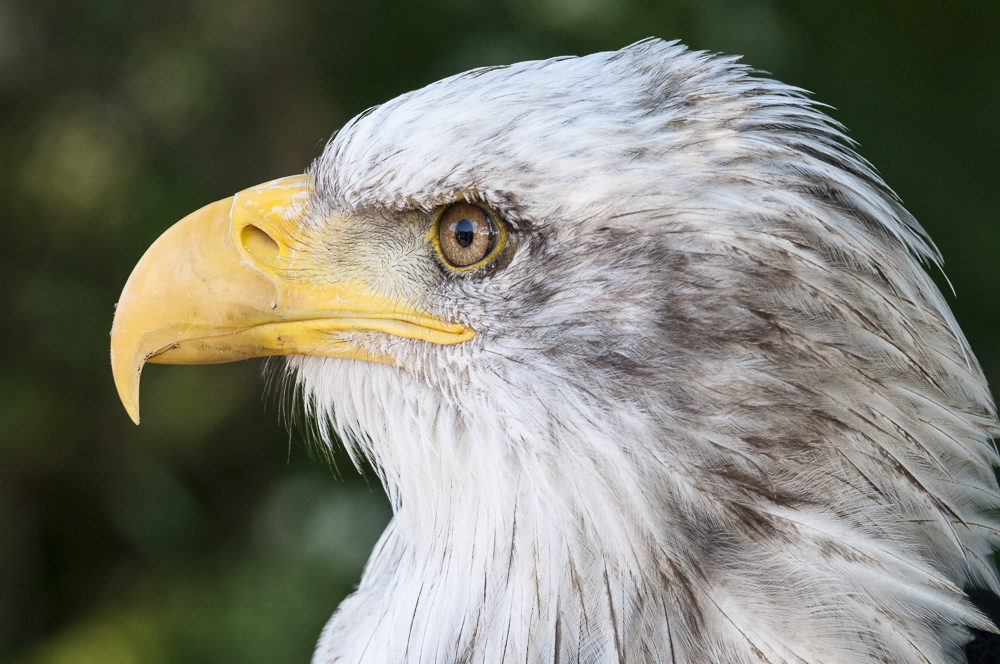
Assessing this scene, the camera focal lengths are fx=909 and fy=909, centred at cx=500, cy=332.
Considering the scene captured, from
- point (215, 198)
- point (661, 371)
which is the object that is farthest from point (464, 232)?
point (215, 198)

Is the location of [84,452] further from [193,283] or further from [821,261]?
[821,261]

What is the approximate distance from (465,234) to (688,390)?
378 mm

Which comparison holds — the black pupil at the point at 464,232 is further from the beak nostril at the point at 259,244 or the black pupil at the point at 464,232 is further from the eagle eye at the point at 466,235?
the beak nostril at the point at 259,244

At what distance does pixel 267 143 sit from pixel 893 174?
1.95 metres

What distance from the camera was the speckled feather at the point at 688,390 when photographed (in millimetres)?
1186

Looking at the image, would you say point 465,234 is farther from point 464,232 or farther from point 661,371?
point 661,371

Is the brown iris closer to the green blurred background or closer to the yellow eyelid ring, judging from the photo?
the yellow eyelid ring

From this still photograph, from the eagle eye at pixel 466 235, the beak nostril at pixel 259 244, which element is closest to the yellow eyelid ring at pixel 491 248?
the eagle eye at pixel 466 235

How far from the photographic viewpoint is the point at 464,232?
1.29m

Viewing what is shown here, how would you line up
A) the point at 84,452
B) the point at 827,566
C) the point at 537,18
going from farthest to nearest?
the point at 84,452 → the point at 537,18 → the point at 827,566

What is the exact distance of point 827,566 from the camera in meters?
1.18

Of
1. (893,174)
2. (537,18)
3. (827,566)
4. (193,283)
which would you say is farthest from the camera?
(893,174)

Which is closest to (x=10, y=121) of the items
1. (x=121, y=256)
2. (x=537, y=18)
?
(x=121, y=256)

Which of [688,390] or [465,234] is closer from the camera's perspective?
[688,390]
